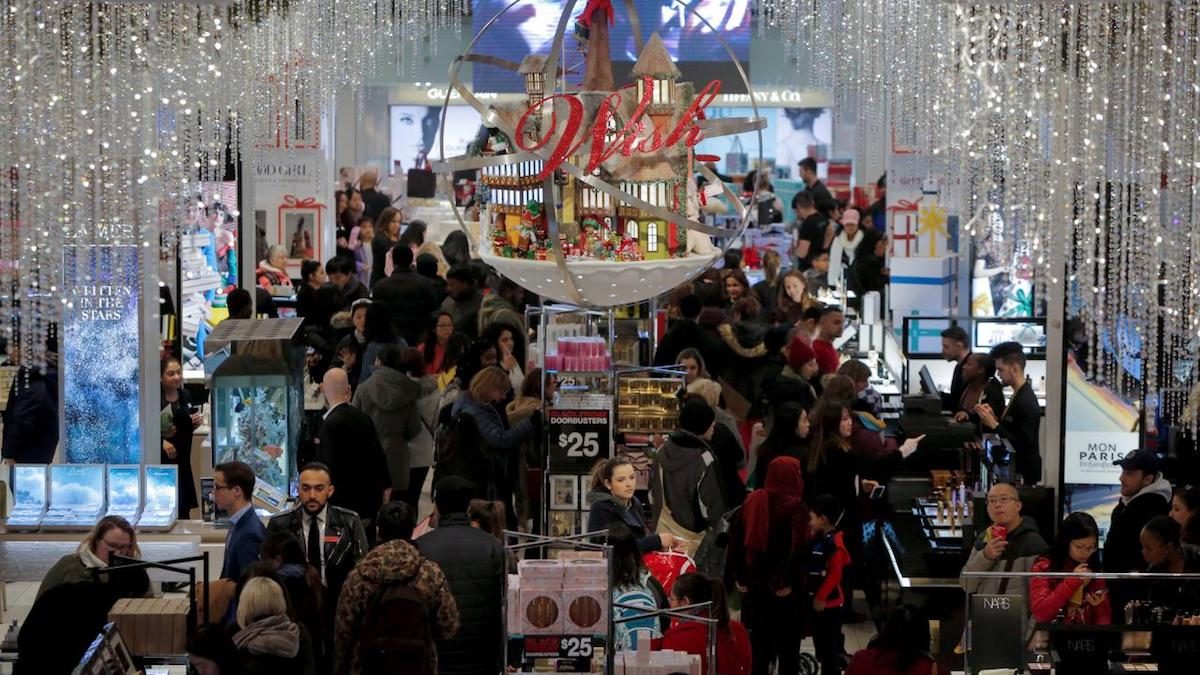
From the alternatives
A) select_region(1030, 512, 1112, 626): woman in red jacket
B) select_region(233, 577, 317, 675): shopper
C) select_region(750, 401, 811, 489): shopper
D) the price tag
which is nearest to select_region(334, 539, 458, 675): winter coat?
select_region(233, 577, 317, 675): shopper

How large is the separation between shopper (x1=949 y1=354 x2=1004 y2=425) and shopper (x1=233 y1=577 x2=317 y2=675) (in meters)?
5.07

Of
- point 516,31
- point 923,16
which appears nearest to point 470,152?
point 923,16

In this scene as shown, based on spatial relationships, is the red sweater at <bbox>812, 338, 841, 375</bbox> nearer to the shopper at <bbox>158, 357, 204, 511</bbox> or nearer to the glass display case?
the shopper at <bbox>158, 357, 204, 511</bbox>

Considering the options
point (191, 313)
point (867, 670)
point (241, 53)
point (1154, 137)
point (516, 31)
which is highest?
point (516, 31)

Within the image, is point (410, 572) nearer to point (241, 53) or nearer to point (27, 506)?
point (27, 506)

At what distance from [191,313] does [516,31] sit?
769 cm

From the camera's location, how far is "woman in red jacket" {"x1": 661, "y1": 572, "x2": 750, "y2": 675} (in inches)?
257

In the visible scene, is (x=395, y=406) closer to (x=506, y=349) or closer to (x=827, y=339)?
(x=506, y=349)

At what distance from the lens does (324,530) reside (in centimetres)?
748

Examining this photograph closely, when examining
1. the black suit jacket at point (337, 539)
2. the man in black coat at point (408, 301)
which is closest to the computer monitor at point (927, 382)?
→ the man in black coat at point (408, 301)

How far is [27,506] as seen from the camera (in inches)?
344

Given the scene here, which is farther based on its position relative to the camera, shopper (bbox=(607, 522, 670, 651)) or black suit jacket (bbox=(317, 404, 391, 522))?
black suit jacket (bbox=(317, 404, 391, 522))

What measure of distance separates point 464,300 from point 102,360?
3925mm

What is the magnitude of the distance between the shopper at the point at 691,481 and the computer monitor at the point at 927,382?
10.5 ft
